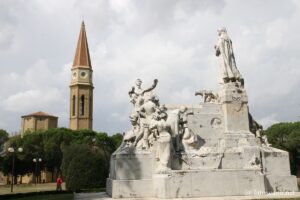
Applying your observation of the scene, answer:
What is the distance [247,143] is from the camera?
15.6 meters

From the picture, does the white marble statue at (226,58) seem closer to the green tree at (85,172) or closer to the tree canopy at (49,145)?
the green tree at (85,172)

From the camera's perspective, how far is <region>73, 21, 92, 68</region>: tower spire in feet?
331

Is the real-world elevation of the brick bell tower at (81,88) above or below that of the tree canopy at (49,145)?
above

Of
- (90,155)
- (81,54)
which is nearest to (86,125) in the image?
(81,54)

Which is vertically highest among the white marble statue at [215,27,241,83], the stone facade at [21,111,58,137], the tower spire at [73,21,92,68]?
the tower spire at [73,21,92,68]

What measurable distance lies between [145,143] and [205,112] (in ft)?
11.0

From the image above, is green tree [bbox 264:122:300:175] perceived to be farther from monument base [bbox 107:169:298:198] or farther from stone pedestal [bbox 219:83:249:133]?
monument base [bbox 107:169:298:198]

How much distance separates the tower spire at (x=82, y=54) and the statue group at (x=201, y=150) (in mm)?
85822

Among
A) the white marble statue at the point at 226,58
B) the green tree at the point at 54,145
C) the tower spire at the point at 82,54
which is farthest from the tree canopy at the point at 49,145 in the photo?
the tower spire at the point at 82,54

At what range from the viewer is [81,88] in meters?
100

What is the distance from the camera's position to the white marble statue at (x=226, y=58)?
55.8 ft

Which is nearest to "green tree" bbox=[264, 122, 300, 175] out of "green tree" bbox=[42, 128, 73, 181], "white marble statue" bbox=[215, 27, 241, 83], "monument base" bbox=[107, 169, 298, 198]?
"green tree" bbox=[42, 128, 73, 181]

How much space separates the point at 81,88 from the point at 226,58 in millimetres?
85842

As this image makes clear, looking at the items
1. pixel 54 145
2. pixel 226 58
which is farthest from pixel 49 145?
pixel 226 58
